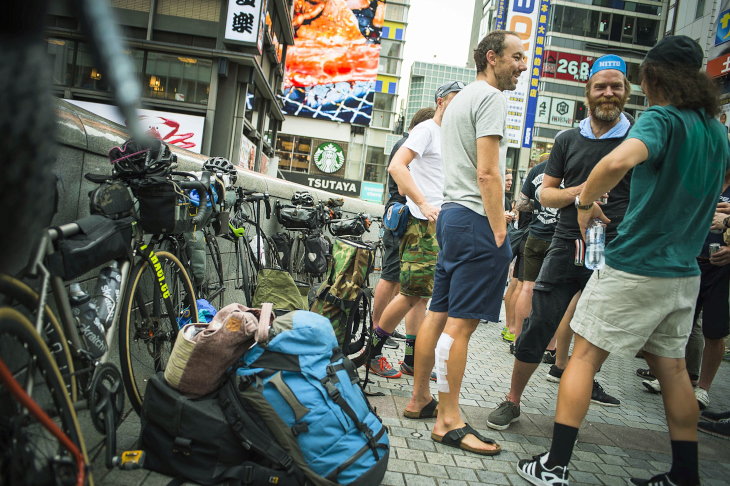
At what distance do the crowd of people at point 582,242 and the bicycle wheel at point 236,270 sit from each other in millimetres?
1345

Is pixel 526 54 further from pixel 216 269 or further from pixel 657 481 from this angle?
pixel 657 481

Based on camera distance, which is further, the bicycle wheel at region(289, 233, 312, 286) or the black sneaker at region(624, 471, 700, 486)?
the bicycle wheel at region(289, 233, 312, 286)

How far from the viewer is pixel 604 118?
10.9ft

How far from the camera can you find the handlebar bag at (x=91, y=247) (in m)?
1.87

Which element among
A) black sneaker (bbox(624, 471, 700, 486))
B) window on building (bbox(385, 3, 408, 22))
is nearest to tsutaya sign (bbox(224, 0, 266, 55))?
black sneaker (bbox(624, 471, 700, 486))

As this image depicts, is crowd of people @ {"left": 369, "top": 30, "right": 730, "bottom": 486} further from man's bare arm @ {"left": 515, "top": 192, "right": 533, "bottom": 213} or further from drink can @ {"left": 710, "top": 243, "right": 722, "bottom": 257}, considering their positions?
man's bare arm @ {"left": 515, "top": 192, "right": 533, "bottom": 213}

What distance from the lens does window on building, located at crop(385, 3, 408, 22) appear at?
66.0m

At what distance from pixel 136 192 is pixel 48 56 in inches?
80.3

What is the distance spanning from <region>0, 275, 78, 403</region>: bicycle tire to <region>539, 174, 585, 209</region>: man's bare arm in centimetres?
285

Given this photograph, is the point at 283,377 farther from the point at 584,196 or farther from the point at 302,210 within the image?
the point at 302,210

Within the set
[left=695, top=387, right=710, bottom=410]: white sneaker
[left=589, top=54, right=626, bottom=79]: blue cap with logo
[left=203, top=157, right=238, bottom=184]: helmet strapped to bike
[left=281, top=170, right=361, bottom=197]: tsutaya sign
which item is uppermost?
[left=281, top=170, right=361, bottom=197]: tsutaya sign

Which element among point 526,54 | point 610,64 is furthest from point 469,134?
point 526,54

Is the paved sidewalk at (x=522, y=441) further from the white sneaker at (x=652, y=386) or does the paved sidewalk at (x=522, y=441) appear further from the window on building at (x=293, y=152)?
the window on building at (x=293, y=152)

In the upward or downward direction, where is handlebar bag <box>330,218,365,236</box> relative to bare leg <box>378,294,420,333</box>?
upward
